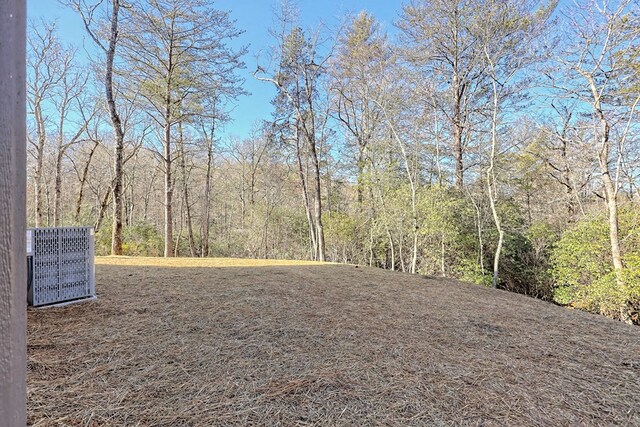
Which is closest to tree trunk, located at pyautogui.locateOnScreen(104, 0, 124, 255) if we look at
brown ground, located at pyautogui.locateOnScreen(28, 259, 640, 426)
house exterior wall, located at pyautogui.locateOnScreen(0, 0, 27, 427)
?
brown ground, located at pyautogui.locateOnScreen(28, 259, 640, 426)

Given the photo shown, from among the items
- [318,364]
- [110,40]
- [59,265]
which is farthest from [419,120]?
[59,265]

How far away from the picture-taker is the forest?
592 centimetres

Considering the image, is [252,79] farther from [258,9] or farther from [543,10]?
[543,10]

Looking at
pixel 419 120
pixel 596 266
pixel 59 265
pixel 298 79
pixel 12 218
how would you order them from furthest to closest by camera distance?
pixel 298 79 → pixel 419 120 → pixel 596 266 → pixel 59 265 → pixel 12 218

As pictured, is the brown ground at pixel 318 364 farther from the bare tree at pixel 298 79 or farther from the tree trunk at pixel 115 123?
the bare tree at pixel 298 79

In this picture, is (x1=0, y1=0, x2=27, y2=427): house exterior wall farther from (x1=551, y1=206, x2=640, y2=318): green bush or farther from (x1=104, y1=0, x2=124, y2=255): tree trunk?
(x1=104, y1=0, x2=124, y2=255): tree trunk

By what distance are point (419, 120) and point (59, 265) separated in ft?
28.6

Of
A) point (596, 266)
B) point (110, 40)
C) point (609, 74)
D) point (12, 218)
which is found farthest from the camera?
point (110, 40)

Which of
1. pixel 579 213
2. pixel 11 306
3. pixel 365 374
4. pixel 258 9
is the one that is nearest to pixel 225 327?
pixel 365 374

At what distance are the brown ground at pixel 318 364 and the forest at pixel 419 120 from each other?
4783 millimetres

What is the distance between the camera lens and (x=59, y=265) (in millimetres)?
2586

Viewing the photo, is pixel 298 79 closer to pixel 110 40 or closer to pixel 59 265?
pixel 110 40

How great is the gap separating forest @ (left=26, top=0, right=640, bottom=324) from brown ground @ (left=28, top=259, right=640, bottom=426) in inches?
188

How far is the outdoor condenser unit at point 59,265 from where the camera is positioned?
7.88ft
